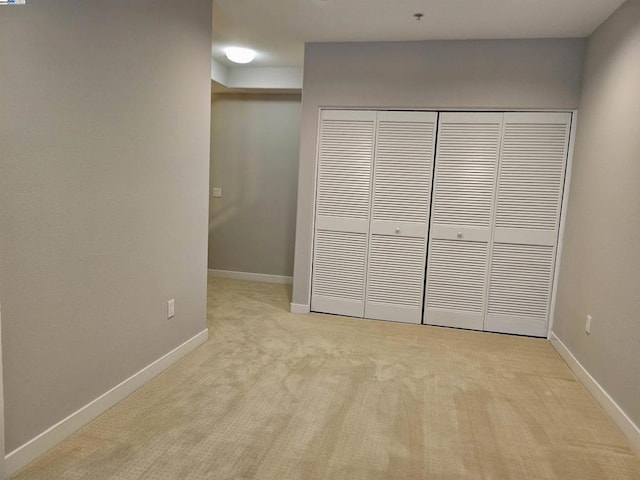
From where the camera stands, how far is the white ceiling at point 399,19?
3096 mm

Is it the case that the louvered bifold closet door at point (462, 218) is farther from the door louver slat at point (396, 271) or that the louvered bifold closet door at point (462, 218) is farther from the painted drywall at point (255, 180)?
the painted drywall at point (255, 180)

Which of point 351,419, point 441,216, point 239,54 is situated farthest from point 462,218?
point 239,54

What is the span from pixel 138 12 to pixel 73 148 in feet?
3.03

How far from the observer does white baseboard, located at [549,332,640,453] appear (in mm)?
2350

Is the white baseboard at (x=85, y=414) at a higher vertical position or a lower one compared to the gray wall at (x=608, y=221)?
lower

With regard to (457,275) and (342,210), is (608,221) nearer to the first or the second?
(457,275)

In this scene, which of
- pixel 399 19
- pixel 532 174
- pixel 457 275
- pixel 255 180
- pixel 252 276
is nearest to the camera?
pixel 399 19

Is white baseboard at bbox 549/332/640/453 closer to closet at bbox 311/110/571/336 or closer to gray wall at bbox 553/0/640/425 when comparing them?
gray wall at bbox 553/0/640/425

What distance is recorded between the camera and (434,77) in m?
3.92

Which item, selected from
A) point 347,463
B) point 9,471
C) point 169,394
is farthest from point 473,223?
point 9,471

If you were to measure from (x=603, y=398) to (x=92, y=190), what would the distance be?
3145 mm

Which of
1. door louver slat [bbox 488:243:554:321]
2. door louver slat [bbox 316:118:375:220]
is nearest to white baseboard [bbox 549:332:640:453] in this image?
door louver slat [bbox 488:243:554:321]

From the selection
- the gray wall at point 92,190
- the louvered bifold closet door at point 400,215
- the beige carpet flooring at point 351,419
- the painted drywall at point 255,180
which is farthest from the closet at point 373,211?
the gray wall at point 92,190

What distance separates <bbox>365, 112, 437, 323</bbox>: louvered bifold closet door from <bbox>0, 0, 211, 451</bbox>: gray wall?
1.74 metres
